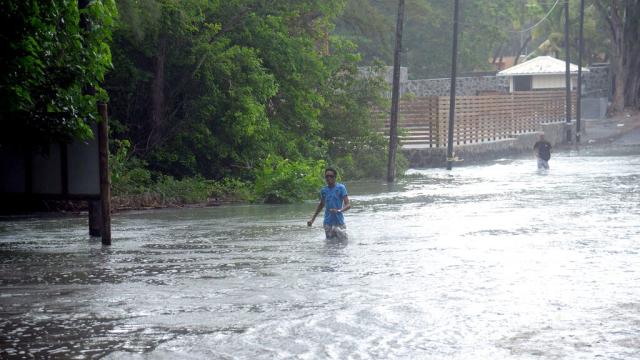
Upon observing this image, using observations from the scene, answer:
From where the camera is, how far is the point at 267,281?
1603cm

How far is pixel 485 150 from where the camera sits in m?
53.8

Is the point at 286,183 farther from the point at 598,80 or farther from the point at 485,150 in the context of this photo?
the point at 598,80

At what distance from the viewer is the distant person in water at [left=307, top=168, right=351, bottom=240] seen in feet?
65.2

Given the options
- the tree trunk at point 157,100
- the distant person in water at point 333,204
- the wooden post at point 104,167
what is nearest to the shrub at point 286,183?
the tree trunk at point 157,100

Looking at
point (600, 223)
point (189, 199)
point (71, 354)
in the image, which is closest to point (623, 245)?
point (600, 223)

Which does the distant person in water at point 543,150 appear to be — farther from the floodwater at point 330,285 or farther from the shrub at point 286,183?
the floodwater at point 330,285

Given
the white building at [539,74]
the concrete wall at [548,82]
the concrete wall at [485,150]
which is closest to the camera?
the concrete wall at [485,150]

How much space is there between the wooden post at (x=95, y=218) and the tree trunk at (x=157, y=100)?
1105cm

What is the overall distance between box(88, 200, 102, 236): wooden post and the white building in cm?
5097

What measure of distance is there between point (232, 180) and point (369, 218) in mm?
8095

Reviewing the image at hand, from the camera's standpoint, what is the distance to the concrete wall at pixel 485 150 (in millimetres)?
48688

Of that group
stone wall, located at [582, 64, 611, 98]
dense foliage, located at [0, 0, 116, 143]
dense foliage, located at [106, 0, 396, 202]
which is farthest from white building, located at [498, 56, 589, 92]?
dense foliage, located at [0, 0, 116, 143]

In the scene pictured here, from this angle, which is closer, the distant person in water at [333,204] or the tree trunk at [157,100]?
the distant person in water at [333,204]

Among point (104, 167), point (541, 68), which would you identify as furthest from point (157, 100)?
point (541, 68)
